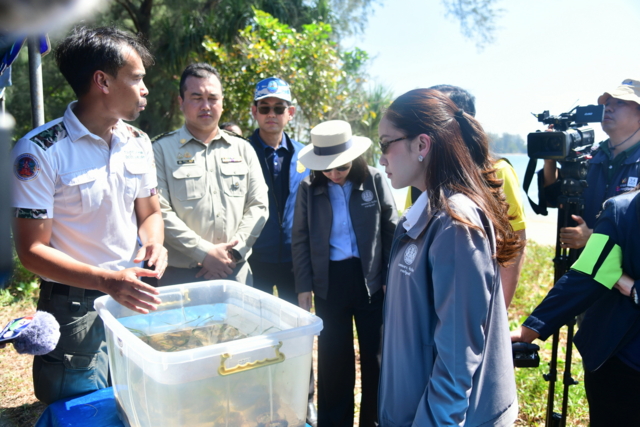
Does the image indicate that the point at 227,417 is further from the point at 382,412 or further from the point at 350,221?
the point at 350,221

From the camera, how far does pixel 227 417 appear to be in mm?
1255

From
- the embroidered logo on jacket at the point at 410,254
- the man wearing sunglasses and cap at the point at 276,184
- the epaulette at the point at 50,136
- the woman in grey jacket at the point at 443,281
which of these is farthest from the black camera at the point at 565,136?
the epaulette at the point at 50,136

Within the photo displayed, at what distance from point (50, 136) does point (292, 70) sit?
4.57m

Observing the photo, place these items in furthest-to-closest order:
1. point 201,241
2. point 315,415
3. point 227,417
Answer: point 315,415 → point 201,241 → point 227,417

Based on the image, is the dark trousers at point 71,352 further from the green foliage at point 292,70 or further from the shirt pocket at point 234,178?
the green foliage at point 292,70

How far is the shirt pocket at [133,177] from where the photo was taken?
74.5 inches

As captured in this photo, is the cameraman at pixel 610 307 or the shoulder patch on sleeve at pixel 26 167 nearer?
the shoulder patch on sleeve at pixel 26 167

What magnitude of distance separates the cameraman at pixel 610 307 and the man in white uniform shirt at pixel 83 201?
57.9 inches

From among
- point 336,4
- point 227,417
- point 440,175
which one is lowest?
point 227,417

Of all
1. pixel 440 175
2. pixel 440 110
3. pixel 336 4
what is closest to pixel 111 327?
pixel 440 175

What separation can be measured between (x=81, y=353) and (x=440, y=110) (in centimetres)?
152

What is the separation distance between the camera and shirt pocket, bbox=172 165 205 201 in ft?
8.77

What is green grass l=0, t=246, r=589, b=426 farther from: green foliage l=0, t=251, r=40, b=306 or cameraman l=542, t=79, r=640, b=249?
cameraman l=542, t=79, r=640, b=249

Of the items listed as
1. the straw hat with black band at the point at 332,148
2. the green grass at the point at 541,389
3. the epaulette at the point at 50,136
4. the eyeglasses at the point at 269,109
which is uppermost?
the eyeglasses at the point at 269,109
